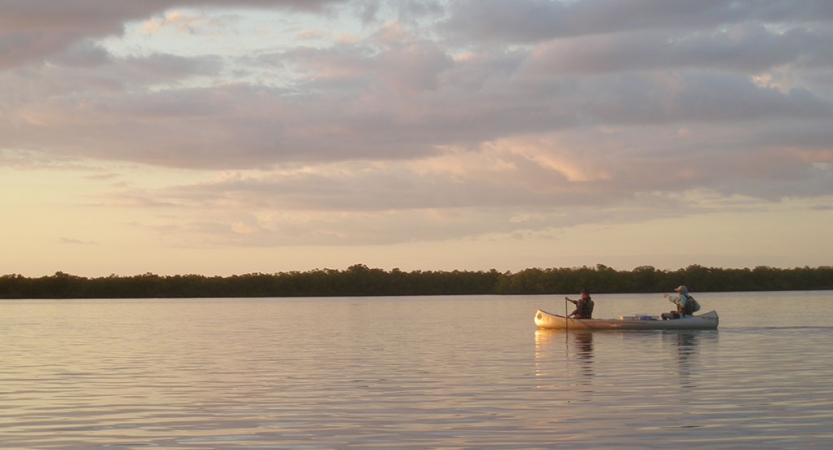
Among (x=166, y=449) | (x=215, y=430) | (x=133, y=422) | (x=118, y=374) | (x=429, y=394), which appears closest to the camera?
(x=166, y=449)

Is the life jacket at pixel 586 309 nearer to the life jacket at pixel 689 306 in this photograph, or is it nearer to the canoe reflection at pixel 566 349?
the canoe reflection at pixel 566 349

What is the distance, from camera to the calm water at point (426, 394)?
15.4 metres

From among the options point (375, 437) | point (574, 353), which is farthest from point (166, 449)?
point (574, 353)

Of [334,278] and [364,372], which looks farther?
[334,278]

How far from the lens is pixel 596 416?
682 inches

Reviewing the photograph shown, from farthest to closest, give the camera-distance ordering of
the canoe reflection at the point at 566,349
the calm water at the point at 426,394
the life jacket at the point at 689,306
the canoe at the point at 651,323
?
1. the life jacket at the point at 689,306
2. the canoe at the point at 651,323
3. the canoe reflection at the point at 566,349
4. the calm water at the point at 426,394

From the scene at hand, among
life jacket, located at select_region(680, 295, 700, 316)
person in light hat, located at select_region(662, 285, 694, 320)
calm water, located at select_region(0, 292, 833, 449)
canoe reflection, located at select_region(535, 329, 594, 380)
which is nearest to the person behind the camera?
calm water, located at select_region(0, 292, 833, 449)

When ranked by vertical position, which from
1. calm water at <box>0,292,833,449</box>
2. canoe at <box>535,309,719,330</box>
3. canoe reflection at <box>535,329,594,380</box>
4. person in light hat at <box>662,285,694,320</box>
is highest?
person in light hat at <box>662,285,694,320</box>

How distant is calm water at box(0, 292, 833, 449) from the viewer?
1544cm

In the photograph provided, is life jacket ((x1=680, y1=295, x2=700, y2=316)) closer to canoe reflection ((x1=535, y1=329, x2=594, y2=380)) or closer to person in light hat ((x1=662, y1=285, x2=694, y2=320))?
person in light hat ((x1=662, y1=285, x2=694, y2=320))

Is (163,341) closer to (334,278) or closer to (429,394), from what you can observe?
(429,394)

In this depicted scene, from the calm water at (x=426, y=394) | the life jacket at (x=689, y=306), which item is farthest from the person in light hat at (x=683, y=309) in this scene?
the calm water at (x=426, y=394)

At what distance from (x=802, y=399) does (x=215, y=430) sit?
35.6 feet

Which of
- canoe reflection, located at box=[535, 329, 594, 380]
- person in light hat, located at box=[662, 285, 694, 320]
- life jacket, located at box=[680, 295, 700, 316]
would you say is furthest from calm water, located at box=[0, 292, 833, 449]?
life jacket, located at box=[680, 295, 700, 316]
